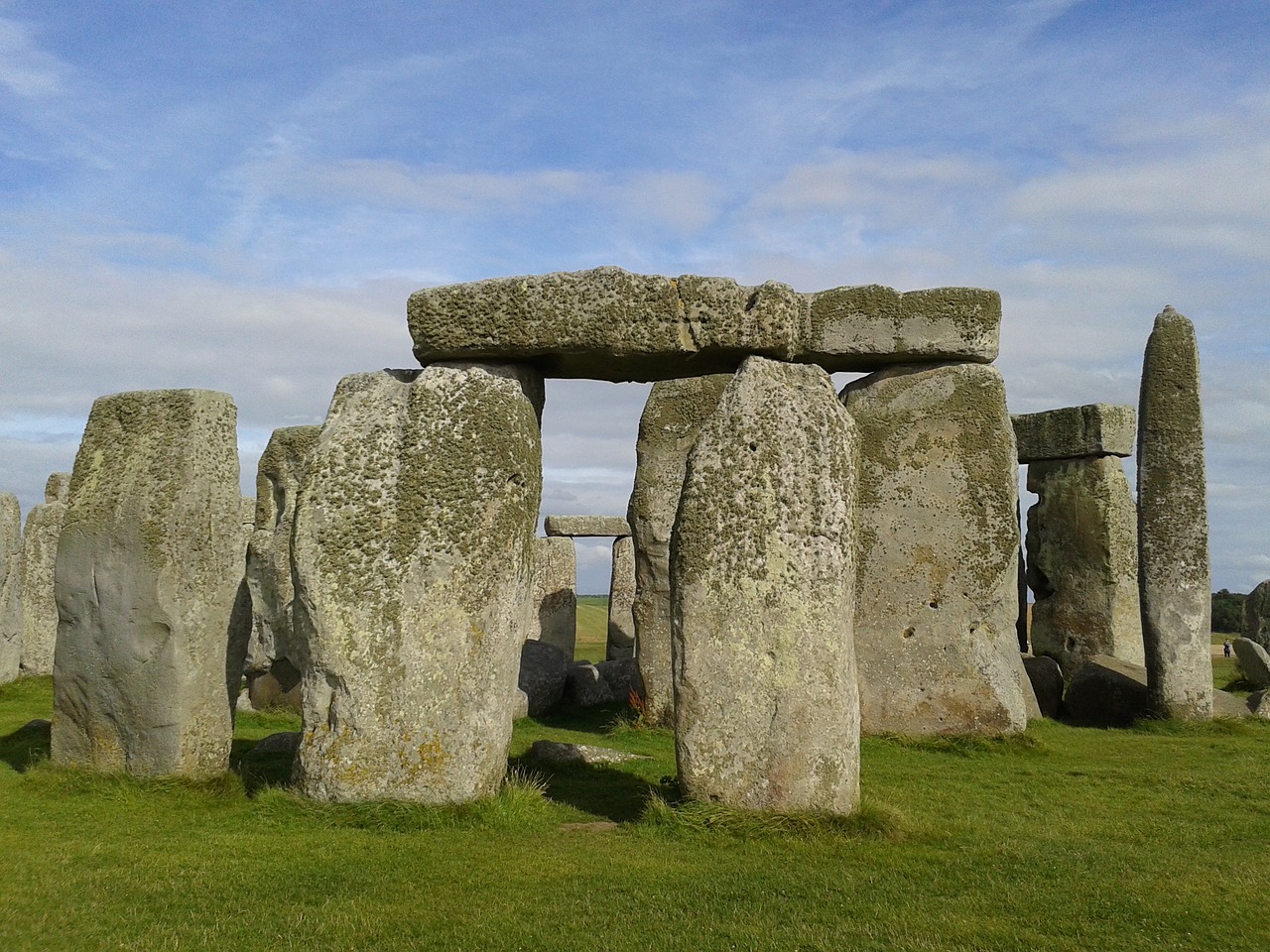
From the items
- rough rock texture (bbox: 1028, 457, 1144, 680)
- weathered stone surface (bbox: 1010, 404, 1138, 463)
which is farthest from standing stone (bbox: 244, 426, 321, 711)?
rough rock texture (bbox: 1028, 457, 1144, 680)

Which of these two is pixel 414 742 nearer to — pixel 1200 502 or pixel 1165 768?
pixel 1165 768

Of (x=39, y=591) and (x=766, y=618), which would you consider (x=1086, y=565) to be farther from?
(x=39, y=591)

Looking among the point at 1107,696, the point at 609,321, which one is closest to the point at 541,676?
the point at 1107,696

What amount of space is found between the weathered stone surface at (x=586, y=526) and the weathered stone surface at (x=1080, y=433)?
8.30m

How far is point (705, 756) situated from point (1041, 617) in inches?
435

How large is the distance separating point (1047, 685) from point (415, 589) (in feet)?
29.6

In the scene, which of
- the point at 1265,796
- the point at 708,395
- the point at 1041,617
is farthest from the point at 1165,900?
the point at 1041,617

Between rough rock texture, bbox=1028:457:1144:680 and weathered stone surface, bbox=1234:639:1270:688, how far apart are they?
5.45 ft

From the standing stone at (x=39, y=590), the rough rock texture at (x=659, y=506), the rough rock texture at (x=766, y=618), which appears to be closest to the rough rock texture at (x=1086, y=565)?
the rough rock texture at (x=659, y=506)

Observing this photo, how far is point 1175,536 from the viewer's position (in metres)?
11.6

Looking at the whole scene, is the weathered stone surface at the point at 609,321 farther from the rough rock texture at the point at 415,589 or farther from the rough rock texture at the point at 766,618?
the rough rock texture at the point at 766,618

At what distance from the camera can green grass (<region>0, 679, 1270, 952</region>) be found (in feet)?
16.2

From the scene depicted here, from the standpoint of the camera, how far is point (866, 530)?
11234 mm

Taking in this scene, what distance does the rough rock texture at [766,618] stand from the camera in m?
6.41
